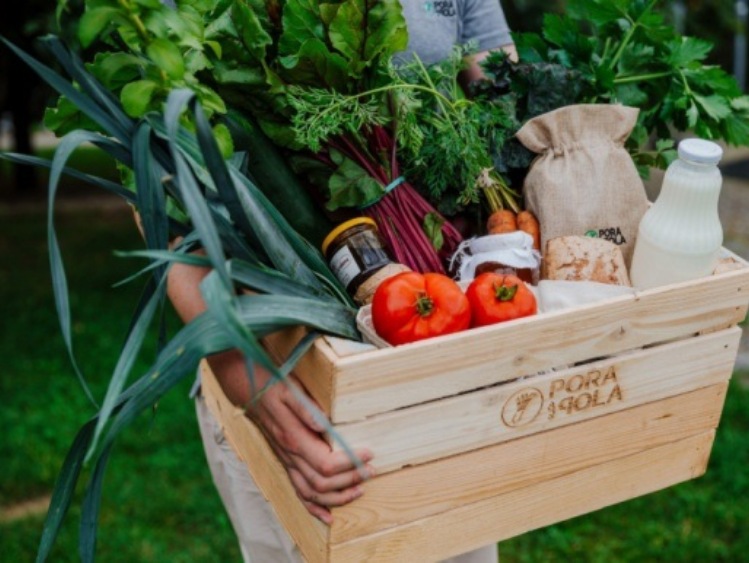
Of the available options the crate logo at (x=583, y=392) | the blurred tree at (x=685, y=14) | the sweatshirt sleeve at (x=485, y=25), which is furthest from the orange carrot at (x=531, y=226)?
the blurred tree at (x=685, y=14)

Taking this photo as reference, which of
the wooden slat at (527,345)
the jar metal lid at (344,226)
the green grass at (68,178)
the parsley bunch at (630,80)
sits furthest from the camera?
the green grass at (68,178)

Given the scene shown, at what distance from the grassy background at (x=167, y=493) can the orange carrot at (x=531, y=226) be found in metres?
1.62

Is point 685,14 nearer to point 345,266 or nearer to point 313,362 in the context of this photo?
point 345,266

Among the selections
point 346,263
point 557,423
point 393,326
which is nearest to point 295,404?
point 393,326

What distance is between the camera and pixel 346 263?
1.65 meters

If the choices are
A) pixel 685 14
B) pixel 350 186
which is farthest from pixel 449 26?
pixel 685 14

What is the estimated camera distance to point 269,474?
172 centimetres

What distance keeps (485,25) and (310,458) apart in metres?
1.28

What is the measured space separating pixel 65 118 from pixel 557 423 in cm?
101

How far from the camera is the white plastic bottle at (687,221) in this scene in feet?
5.20

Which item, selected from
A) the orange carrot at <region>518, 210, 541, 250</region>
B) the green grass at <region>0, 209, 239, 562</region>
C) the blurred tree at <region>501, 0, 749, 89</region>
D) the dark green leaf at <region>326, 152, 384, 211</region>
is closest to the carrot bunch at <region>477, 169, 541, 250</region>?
the orange carrot at <region>518, 210, 541, 250</region>

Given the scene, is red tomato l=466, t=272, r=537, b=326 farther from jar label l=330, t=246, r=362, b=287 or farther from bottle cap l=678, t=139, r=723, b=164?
bottle cap l=678, t=139, r=723, b=164

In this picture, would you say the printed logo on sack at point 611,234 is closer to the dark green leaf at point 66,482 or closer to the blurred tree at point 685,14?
the dark green leaf at point 66,482

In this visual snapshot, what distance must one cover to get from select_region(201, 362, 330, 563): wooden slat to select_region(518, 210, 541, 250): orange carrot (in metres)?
0.67
